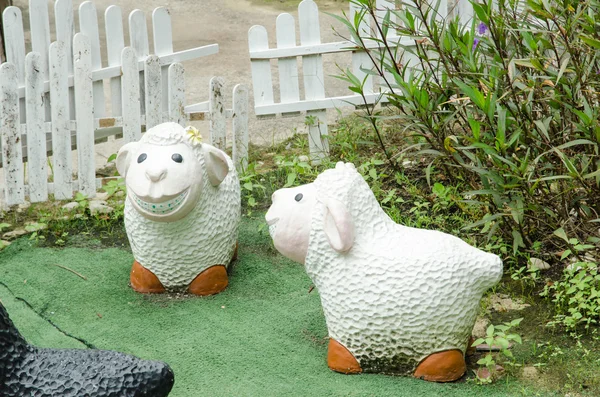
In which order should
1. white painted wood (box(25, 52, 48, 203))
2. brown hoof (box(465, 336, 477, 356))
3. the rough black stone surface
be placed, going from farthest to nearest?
1. white painted wood (box(25, 52, 48, 203))
2. brown hoof (box(465, 336, 477, 356))
3. the rough black stone surface

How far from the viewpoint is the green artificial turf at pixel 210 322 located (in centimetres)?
382

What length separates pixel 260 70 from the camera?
6.41 m

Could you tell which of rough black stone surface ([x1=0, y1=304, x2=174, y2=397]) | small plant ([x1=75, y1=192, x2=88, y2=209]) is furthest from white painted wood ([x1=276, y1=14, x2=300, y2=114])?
rough black stone surface ([x1=0, y1=304, x2=174, y2=397])

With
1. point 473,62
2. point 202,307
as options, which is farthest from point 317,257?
point 473,62

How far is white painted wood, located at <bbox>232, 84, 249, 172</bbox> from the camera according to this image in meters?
6.04

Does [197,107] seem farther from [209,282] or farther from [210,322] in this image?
[210,322]

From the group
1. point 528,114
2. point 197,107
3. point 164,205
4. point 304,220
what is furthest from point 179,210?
point 197,107

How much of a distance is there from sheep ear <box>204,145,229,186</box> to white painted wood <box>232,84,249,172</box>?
1462 mm

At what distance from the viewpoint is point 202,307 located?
4.62 metres

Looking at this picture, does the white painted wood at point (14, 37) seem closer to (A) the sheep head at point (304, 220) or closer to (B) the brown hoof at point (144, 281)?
(B) the brown hoof at point (144, 281)

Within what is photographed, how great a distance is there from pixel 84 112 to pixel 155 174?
1.79 m

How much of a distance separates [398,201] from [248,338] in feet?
5.22

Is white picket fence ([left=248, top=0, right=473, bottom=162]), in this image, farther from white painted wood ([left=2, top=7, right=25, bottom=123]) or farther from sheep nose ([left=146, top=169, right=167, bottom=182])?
sheep nose ([left=146, top=169, right=167, bottom=182])

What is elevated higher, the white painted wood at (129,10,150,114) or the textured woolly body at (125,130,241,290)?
the white painted wood at (129,10,150,114)
